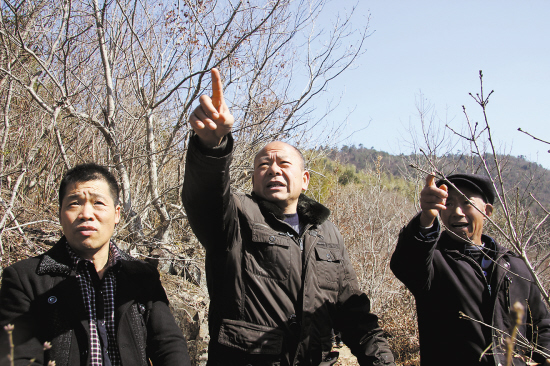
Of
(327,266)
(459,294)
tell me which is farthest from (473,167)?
(327,266)

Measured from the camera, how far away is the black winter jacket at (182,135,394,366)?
66.1 inches

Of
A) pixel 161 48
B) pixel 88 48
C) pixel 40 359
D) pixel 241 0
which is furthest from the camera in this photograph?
pixel 88 48

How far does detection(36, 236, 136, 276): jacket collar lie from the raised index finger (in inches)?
37.7

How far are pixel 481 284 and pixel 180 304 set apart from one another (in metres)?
3.42

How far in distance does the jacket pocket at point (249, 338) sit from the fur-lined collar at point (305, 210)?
559 millimetres

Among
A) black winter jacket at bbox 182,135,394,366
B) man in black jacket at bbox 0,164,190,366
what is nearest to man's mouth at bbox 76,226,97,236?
man in black jacket at bbox 0,164,190,366

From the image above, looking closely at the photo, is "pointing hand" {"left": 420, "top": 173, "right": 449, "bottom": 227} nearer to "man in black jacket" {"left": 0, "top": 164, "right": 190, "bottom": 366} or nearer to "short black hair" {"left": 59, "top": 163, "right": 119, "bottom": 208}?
"man in black jacket" {"left": 0, "top": 164, "right": 190, "bottom": 366}

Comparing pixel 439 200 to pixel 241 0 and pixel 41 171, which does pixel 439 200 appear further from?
pixel 41 171

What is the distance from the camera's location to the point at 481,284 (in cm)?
215

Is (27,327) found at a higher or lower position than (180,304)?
higher

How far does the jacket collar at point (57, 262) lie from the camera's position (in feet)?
5.41

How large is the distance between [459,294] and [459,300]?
31 mm

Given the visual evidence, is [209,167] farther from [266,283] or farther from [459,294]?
[459,294]

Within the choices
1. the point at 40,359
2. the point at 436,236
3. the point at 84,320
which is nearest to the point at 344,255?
the point at 436,236
